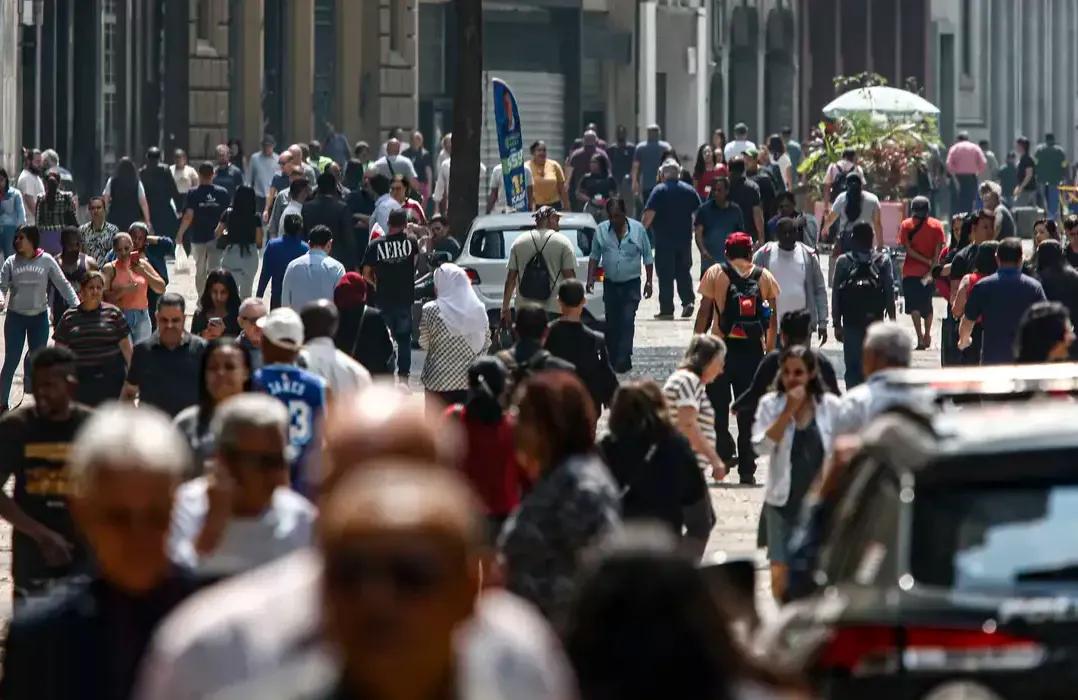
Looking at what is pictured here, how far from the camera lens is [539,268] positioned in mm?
18938

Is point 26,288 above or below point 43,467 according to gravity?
above

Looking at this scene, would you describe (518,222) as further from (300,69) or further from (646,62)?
(646,62)

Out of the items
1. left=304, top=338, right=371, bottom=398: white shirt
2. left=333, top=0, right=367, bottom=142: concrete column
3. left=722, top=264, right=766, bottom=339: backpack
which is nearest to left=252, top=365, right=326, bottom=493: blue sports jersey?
left=304, top=338, right=371, bottom=398: white shirt

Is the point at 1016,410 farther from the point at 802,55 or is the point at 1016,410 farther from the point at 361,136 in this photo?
the point at 802,55

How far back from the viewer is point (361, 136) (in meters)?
43.2

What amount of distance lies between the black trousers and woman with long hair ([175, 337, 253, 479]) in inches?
272

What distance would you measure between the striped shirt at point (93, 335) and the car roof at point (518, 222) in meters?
8.03

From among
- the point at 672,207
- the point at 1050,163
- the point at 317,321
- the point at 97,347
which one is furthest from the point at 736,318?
the point at 1050,163

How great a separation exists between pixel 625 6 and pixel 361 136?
9.56 m

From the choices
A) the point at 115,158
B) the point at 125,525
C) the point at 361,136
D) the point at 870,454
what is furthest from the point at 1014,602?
the point at 361,136

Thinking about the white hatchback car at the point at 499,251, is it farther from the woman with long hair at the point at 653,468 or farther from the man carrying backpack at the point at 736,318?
the woman with long hair at the point at 653,468

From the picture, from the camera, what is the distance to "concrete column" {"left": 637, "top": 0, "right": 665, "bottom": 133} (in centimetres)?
5159

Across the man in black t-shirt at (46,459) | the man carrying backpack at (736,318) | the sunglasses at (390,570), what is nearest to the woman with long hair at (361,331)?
the man carrying backpack at (736,318)

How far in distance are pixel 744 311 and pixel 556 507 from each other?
29.3 ft
